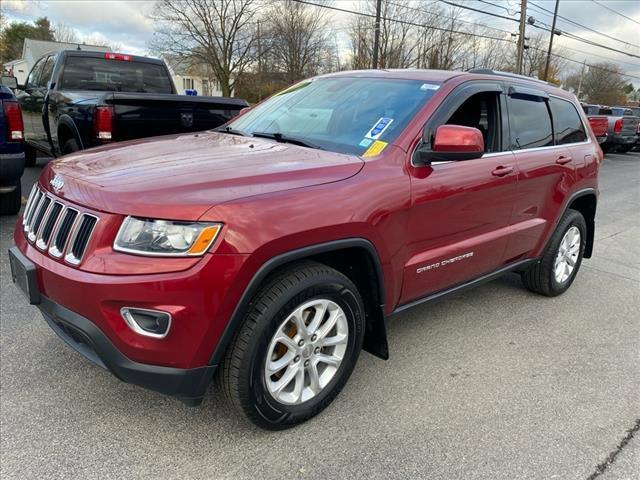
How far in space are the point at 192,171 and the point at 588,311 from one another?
11.9ft

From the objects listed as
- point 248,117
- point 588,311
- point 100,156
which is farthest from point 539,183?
point 100,156

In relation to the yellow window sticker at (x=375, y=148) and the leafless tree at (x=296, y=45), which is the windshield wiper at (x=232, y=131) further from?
the leafless tree at (x=296, y=45)

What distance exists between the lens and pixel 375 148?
2.88 metres

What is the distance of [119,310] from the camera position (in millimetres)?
2088

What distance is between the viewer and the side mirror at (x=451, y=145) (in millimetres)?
2791

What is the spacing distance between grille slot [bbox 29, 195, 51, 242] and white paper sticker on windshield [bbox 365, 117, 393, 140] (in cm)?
175

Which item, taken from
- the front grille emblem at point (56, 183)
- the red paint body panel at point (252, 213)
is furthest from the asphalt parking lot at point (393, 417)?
the front grille emblem at point (56, 183)

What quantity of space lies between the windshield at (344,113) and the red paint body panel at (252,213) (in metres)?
0.12

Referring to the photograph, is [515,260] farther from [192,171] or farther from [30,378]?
[30,378]

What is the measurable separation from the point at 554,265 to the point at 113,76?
663 cm

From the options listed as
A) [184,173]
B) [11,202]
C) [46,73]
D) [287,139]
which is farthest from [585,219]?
[46,73]

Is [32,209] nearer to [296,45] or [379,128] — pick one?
[379,128]

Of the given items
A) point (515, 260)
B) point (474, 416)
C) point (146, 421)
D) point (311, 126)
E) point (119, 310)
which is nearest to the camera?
point (119, 310)

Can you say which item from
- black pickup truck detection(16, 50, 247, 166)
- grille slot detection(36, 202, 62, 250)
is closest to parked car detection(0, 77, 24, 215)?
black pickup truck detection(16, 50, 247, 166)
